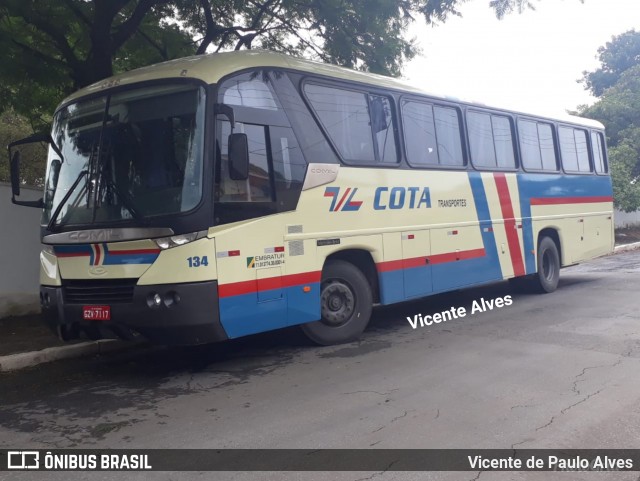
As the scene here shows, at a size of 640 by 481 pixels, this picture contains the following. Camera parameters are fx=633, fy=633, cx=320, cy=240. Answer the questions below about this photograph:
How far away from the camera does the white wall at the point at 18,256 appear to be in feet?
32.2

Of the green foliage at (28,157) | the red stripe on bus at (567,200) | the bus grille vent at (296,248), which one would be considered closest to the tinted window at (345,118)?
the bus grille vent at (296,248)

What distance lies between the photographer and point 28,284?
33.0 feet

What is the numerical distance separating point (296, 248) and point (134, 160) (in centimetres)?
199

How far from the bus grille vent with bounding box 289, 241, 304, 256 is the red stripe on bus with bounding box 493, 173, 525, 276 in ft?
15.6

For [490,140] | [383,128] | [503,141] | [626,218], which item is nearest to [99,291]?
[383,128]

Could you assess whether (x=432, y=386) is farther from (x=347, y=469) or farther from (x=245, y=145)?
(x=245, y=145)

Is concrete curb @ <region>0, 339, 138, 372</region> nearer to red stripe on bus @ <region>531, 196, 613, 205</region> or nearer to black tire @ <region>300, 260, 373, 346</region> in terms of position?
Result: black tire @ <region>300, 260, 373, 346</region>

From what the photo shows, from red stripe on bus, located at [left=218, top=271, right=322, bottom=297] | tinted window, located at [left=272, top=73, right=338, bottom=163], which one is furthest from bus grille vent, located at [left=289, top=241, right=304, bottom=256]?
tinted window, located at [left=272, top=73, right=338, bottom=163]

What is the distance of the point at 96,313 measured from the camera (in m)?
6.41

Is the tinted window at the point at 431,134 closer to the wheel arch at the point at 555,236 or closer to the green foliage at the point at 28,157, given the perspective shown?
the wheel arch at the point at 555,236

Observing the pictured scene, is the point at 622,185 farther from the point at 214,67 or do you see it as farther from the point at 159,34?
the point at 214,67

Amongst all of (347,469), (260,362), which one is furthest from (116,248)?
(347,469)

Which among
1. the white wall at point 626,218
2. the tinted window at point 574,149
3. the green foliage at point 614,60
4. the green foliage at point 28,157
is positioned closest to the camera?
the tinted window at point 574,149

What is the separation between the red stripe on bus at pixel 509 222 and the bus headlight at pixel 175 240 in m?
6.20
